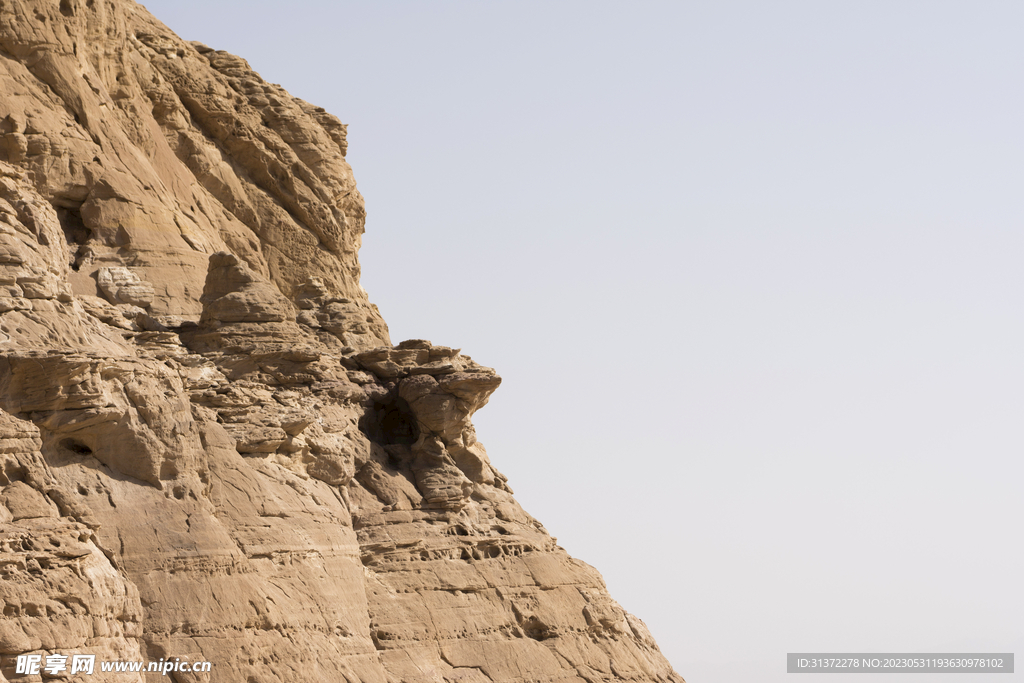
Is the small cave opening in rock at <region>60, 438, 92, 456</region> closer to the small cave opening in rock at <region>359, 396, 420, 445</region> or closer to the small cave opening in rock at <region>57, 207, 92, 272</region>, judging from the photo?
the small cave opening in rock at <region>57, 207, 92, 272</region>

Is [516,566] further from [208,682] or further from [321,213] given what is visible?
[321,213]

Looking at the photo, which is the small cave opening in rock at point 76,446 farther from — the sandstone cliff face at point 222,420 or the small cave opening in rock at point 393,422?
the small cave opening in rock at point 393,422

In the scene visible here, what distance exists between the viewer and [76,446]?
28016 millimetres

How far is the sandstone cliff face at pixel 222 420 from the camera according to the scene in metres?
27.2

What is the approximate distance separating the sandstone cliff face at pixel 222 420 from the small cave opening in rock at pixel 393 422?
7cm

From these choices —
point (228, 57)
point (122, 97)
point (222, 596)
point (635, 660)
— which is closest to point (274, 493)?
point (222, 596)

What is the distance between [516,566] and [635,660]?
148 inches

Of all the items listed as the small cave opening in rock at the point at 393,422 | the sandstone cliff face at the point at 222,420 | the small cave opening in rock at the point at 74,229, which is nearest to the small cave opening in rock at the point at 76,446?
the sandstone cliff face at the point at 222,420

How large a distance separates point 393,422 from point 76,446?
9.58 metres

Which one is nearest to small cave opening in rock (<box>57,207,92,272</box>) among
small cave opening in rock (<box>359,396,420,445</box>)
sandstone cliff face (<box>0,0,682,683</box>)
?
sandstone cliff face (<box>0,0,682,683</box>)

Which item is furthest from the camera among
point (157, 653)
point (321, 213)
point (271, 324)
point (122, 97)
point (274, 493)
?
point (321, 213)

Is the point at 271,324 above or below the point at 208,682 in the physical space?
above

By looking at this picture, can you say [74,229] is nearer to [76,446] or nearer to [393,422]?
[393,422]

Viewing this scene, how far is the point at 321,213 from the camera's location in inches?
1633
